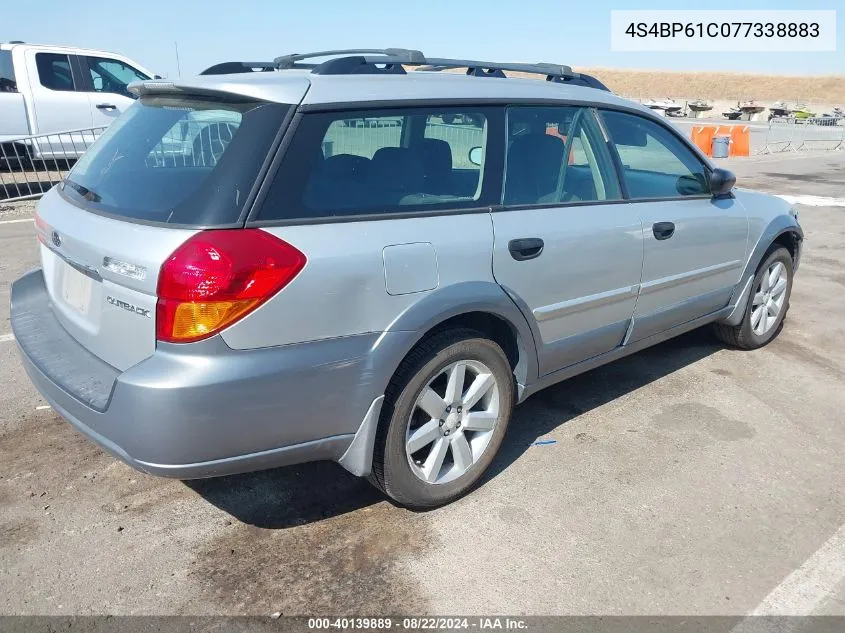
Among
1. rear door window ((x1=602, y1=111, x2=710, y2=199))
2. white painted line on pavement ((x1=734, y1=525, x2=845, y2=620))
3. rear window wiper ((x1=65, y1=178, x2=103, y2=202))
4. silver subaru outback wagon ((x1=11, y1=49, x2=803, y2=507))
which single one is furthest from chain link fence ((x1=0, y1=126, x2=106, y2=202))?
white painted line on pavement ((x1=734, y1=525, x2=845, y2=620))

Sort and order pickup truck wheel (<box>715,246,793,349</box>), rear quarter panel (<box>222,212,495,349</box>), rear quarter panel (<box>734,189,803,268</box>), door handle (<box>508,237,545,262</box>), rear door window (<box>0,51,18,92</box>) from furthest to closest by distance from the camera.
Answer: rear door window (<box>0,51,18,92</box>) < pickup truck wheel (<box>715,246,793,349</box>) < rear quarter panel (<box>734,189,803,268</box>) < door handle (<box>508,237,545,262</box>) < rear quarter panel (<box>222,212,495,349</box>)

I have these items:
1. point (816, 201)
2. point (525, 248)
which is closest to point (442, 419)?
point (525, 248)

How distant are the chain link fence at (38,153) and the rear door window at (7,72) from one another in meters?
0.90

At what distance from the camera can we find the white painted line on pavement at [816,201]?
1191 centimetres

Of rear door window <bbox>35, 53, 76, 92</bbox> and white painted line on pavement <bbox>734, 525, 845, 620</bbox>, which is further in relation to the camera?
rear door window <bbox>35, 53, 76, 92</bbox>

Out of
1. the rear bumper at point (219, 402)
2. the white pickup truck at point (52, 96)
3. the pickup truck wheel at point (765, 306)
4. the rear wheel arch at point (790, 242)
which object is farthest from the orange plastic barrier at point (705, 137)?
the rear bumper at point (219, 402)

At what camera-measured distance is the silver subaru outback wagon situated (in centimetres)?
238

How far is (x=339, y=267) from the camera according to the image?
251 cm

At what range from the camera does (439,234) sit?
281cm

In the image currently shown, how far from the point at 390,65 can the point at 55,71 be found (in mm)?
9604

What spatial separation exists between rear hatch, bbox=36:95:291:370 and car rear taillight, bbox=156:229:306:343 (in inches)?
1.6

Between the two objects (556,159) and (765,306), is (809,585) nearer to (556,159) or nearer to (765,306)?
(556,159)

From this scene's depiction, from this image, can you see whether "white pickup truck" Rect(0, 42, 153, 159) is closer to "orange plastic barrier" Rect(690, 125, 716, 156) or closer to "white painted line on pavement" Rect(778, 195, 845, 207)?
"white painted line on pavement" Rect(778, 195, 845, 207)

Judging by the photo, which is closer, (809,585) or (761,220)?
(809,585)
